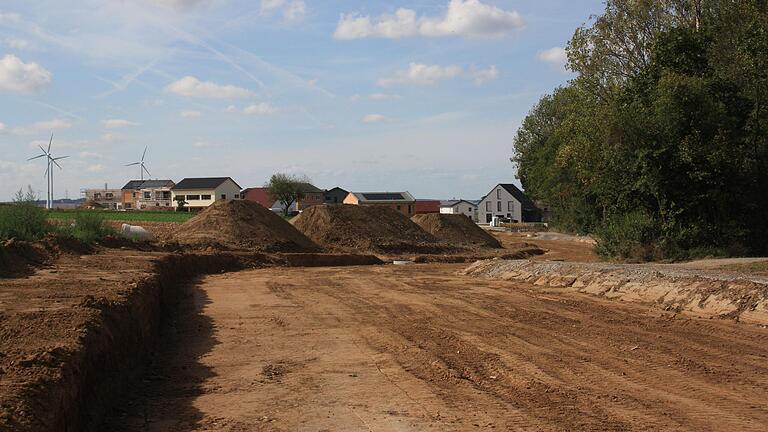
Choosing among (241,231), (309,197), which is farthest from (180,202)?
(241,231)

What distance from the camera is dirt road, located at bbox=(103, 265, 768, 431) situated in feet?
24.7

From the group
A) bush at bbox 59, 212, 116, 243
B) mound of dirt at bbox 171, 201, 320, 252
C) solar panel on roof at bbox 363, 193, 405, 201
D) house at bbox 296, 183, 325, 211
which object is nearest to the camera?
bush at bbox 59, 212, 116, 243

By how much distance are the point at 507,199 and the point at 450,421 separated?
107879 millimetres

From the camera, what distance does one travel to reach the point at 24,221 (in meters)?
22.3

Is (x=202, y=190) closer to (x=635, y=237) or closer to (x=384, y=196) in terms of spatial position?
(x=384, y=196)

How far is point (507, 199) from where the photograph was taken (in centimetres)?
11331

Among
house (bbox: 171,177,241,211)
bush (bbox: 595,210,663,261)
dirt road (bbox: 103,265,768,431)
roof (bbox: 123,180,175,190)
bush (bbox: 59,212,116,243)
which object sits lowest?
dirt road (bbox: 103,265,768,431)

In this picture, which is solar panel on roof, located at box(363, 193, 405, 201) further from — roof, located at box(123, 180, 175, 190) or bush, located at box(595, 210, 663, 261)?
bush, located at box(595, 210, 663, 261)

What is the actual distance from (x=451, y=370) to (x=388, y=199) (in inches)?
4479

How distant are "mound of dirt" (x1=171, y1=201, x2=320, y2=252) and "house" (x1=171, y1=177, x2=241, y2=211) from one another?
7305 centimetres

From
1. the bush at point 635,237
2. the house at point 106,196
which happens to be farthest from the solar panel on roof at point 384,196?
the bush at point 635,237

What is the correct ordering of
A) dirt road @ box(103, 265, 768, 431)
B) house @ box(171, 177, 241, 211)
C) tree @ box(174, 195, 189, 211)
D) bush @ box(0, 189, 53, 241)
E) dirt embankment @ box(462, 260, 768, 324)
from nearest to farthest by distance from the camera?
dirt road @ box(103, 265, 768, 431)
dirt embankment @ box(462, 260, 768, 324)
bush @ box(0, 189, 53, 241)
tree @ box(174, 195, 189, 211)
house @ box(171, 177, 241, 211)

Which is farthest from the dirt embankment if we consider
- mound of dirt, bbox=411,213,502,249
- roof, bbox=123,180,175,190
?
roof, bbox=123,180,175,190

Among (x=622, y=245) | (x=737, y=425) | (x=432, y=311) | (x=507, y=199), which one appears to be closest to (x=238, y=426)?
(x=737, y=425)
